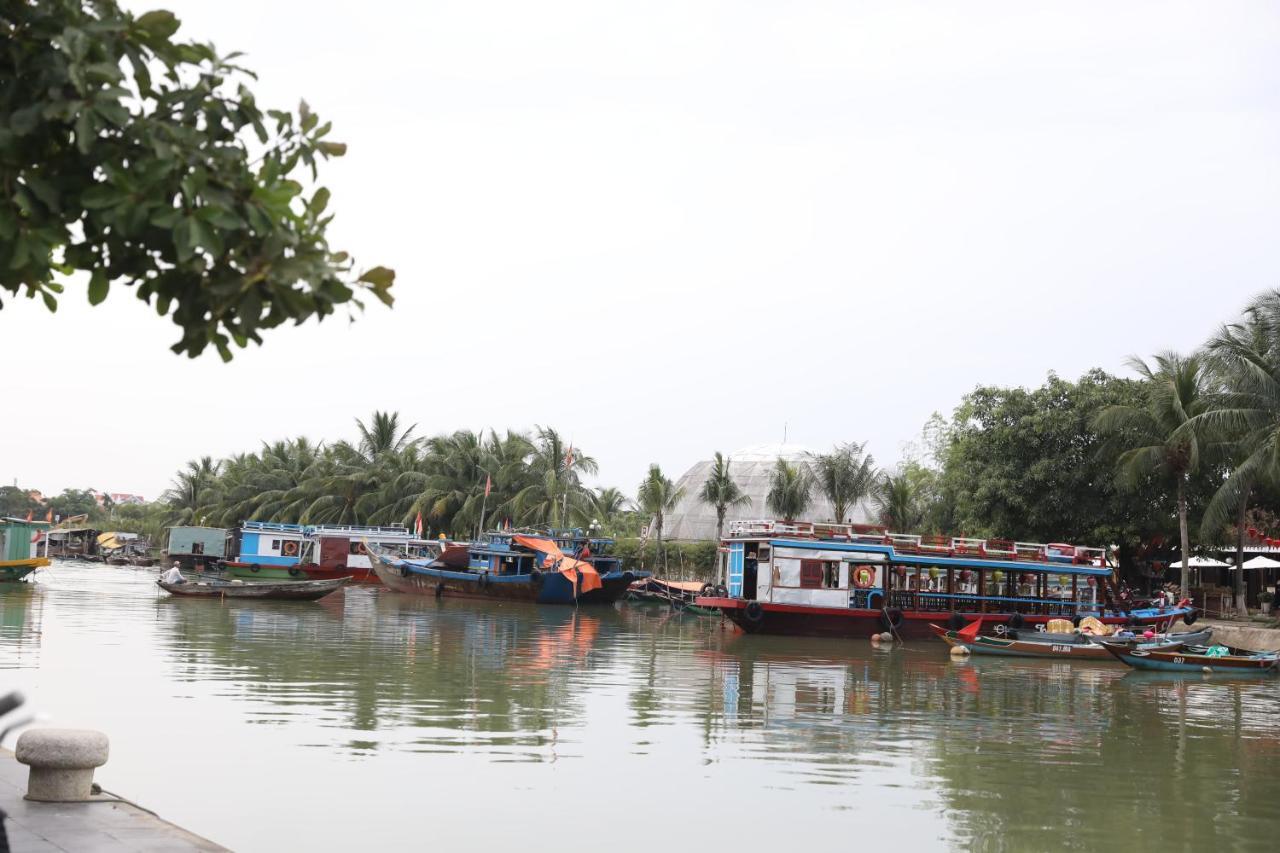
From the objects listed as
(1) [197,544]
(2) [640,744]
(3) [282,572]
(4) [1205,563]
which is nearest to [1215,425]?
(4) [1205,563]

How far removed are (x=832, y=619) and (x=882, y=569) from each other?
2.17 metres

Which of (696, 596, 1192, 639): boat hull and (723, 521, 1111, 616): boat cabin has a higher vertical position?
(723, 521, 1111, 616): boat cabin

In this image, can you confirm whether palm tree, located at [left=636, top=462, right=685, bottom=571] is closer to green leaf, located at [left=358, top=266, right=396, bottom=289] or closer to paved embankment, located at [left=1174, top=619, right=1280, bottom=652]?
paved embankment, located at [left=1174, top=619, right=1280, bottom=652]

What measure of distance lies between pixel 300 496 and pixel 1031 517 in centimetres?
4175

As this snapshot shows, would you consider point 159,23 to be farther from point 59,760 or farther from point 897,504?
point 897,504

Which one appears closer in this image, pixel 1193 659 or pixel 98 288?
pixel 98 288

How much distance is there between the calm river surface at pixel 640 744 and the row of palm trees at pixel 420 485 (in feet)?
82.8

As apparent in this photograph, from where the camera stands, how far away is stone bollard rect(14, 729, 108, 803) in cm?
827

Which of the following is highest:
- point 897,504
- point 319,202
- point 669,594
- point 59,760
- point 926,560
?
point 319,202

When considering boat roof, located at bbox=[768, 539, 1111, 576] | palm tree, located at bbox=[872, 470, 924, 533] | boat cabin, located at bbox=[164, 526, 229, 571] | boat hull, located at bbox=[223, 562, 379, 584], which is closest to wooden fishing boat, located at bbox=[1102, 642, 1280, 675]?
boat roof, located at bbox=[768, 539, 1111, 576]

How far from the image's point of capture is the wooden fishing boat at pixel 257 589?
127 feet

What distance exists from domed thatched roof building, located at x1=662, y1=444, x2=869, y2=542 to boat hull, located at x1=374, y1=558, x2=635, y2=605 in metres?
19.1

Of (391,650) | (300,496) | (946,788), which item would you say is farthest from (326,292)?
(300,496)

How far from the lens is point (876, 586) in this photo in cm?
3372
